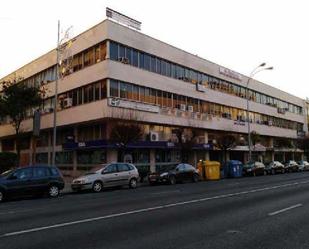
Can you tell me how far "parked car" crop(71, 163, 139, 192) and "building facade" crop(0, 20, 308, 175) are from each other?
6.47 m

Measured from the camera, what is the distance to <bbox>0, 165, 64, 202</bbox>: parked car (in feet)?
57.8

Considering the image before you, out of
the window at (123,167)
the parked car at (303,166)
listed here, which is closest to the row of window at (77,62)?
the window at (123,167)

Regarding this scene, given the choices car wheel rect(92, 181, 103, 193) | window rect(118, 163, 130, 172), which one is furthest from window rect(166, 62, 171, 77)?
car wheel rect(92, 181, 103, 193)

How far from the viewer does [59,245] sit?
7320 mm

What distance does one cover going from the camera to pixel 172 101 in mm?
39844

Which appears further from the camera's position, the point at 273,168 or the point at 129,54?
the point at 273,168

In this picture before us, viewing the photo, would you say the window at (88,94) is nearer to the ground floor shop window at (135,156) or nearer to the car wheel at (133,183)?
the ground floor shop window at (135,156)

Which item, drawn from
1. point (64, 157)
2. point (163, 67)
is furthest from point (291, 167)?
point (64, 157)

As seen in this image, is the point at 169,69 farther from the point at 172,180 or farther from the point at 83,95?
the point at 172,180

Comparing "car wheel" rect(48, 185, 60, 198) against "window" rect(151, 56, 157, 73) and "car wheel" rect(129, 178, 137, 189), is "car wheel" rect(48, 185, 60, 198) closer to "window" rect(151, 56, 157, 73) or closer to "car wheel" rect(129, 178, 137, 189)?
"car wheel" rect(129, 178, 137, 189)

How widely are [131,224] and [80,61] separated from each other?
97.3ft

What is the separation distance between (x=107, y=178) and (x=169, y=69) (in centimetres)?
2011

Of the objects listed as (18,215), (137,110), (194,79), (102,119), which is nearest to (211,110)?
(194,79)

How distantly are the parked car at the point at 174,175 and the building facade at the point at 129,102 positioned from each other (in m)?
4.27
